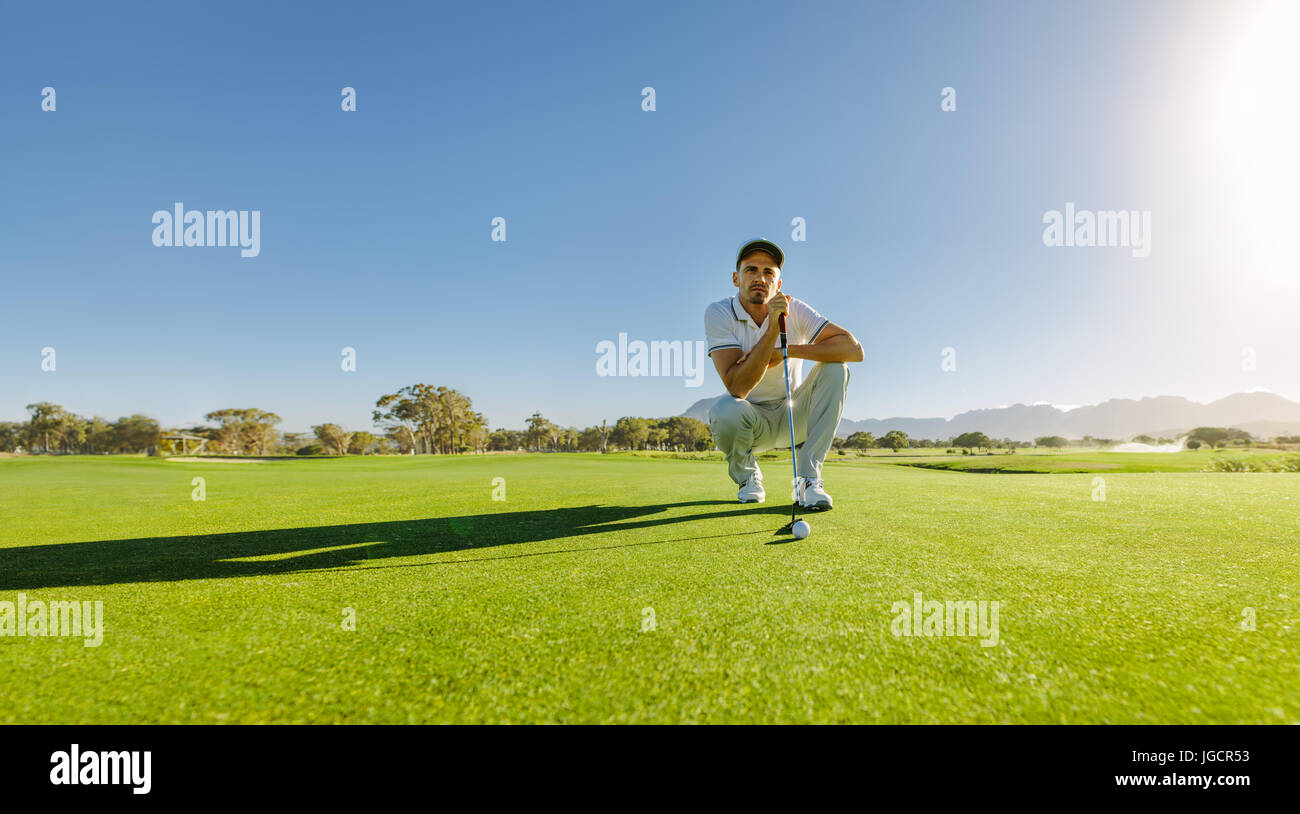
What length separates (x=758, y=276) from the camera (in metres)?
4.69

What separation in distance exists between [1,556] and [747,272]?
5837mm

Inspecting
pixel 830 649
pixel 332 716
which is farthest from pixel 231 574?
pixel 830 649

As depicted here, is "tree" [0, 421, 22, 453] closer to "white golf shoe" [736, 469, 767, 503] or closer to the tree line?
the tree line

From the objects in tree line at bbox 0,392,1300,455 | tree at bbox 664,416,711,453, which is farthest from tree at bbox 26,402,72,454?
tree at bbox 664,416,711,453

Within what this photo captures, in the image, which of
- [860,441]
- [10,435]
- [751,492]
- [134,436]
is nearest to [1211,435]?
[860,441]

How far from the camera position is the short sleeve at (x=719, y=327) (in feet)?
15.4

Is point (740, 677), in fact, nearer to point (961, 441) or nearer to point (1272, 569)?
point (1272, 569)

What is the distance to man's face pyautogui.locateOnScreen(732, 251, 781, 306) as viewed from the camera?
4680mm

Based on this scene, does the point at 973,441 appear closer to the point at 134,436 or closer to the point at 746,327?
the point at 746,327

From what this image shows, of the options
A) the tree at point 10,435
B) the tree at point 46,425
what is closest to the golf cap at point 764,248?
the tree at point 46,425

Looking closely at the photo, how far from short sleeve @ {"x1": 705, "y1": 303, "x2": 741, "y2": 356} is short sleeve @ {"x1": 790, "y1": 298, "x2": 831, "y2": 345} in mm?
621
